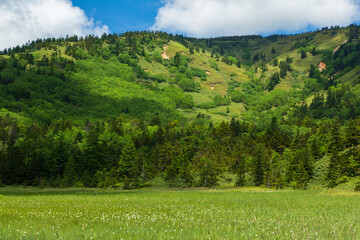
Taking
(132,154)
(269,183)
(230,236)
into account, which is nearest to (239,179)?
(269,183)

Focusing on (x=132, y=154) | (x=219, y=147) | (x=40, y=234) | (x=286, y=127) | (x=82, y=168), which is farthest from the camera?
(x=286, y=127)

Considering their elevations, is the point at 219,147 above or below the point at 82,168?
above

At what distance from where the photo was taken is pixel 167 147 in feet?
350

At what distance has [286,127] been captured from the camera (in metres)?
159

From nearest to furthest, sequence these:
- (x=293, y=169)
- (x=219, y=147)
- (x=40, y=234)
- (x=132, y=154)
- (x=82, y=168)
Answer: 1. (x=40, y=234)
2. (x=293, y=169)
3. (x=132, y=154)
4. (x=82, y=168)
5. (x=219, y=147)

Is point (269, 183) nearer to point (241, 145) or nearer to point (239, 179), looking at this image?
point (239, 179)

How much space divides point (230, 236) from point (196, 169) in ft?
283

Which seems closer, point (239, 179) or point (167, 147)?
point (239, 179)

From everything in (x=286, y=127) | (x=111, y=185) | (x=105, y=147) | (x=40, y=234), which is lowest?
(x=111, y=185)

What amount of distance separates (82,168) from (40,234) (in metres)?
103

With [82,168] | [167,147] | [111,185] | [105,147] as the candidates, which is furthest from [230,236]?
[105,147]

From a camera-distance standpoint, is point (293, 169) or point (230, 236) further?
point (293, 169)

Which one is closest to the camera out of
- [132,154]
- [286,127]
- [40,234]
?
[40,234]

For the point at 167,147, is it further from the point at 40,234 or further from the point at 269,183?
the point at 40,234
